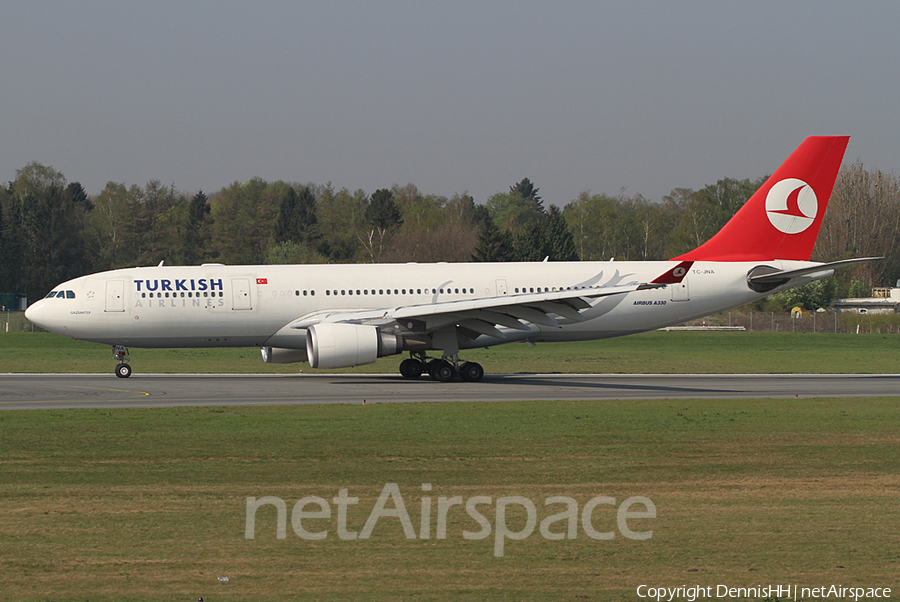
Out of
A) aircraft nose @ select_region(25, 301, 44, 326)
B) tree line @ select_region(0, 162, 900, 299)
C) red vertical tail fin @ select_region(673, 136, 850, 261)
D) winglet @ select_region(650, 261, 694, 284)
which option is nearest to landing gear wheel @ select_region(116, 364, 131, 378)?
aircraft nose @ select_region(25, 301, 44, 326)

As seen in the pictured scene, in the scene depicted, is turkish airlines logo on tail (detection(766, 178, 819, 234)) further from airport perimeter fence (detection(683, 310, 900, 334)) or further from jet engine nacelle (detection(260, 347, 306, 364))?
airport perimeter fence (detection(683, 310, 900, 334))

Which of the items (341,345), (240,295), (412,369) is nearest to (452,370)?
(412,369)

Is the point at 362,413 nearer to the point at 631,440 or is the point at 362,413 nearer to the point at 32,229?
the point at 631,440

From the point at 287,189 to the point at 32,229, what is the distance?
46.3 metres

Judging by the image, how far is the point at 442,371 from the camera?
29844 millimetres

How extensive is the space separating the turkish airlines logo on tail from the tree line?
65681 millimetres

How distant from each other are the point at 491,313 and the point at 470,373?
7.77 ft

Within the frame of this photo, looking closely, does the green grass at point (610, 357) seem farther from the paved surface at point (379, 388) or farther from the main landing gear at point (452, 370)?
the main landing gear at point (452, 370)

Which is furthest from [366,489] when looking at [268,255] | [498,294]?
[268,255]

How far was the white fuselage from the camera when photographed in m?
29.8

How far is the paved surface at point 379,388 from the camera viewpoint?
23867 mm

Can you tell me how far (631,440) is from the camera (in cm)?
1625

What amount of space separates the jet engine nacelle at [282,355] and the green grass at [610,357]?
3398mm

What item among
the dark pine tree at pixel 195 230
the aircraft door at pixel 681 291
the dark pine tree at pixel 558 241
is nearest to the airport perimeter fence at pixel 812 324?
the aircraft door at pixel 681 291
